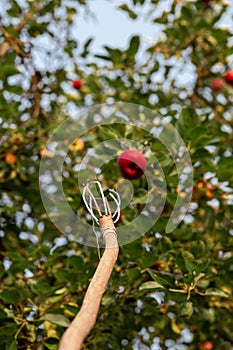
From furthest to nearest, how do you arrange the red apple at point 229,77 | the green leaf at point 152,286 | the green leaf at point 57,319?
the red apple at point 229,77, the green leaf at point 57,319, the green leaf at point 152,286

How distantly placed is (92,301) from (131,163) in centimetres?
95

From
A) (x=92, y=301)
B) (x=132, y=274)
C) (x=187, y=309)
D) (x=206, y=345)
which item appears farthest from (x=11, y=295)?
(x=206, y=345)

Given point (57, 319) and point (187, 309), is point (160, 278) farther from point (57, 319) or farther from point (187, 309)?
point (57, 319)

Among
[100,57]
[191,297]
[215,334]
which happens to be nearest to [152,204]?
[191,297]

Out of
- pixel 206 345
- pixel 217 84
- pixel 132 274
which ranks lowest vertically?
pixel 206 345

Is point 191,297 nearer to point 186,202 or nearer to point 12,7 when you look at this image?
point 186,202

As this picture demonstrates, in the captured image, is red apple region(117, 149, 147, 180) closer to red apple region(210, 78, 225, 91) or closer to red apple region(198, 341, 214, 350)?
red apple region(198, 341, 214, 350)

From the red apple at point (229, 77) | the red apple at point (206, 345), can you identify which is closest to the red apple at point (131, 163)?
the red apple at point (206, 345)

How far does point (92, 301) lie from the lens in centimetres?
51

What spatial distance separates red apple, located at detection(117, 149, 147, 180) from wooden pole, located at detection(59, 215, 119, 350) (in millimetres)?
772

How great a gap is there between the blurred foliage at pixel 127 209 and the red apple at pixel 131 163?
7cm

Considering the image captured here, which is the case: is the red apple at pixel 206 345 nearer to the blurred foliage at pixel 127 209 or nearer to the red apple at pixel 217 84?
the blurred foliage at pixel 127 209

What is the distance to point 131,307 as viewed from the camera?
5.37 feet

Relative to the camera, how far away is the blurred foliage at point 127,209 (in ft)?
4.52
